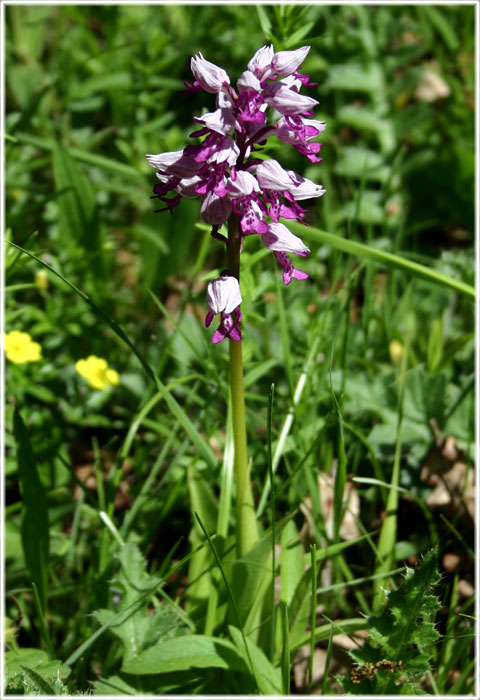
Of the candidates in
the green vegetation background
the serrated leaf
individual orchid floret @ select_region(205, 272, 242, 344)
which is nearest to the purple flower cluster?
individual orchid floret @ select_region(205, 272, 242, 344)

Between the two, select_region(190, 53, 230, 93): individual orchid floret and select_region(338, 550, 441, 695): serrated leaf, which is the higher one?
select_region(190, 53, 230, 93): individual orchid floret

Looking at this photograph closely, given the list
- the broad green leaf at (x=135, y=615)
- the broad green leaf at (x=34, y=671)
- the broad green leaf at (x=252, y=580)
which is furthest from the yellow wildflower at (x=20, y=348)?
the broad green leaf at (x=252, y=580)

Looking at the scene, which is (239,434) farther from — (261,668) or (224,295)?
(261,668)

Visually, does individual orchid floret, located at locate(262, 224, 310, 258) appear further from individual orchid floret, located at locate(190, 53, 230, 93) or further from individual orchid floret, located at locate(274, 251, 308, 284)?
individual orchid floret, located at locate(190, 53, 230, 93)

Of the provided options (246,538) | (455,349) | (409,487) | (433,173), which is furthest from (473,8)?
(246,538)

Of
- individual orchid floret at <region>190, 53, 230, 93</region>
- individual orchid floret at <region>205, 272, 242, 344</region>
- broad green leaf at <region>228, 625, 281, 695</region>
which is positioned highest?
individual orchid floret at <region>190, 53, 230, 93</region>


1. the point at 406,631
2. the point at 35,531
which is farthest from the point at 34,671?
the point at 406,631
